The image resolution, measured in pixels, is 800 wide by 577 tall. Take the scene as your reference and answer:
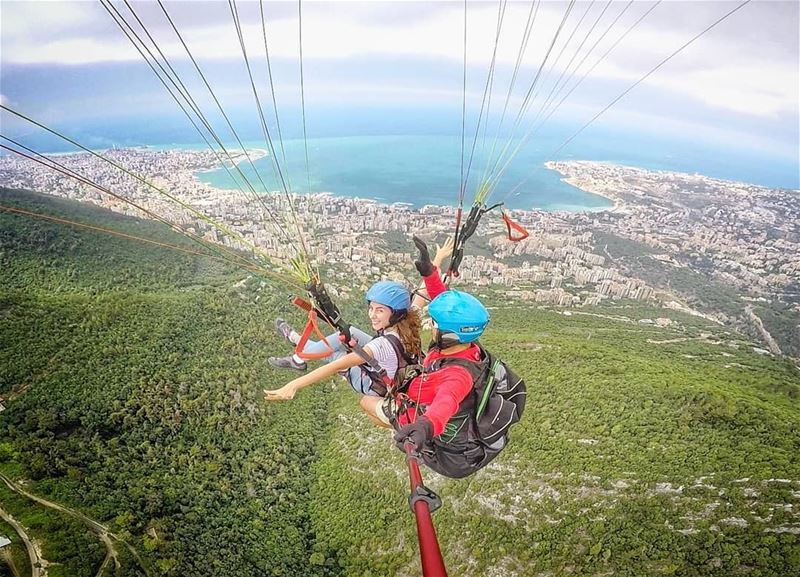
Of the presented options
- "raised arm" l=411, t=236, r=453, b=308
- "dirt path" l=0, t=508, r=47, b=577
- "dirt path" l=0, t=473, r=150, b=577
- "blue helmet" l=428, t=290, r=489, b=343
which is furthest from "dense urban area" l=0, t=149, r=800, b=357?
"blue helmet" l=428, t=290, r=489, b=343

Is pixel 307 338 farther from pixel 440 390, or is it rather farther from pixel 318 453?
pixel 318 453

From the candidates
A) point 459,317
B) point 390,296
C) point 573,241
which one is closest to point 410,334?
point 390,296

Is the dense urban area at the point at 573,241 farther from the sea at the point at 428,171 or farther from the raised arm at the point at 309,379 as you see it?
the raised arm at the point at 309,379

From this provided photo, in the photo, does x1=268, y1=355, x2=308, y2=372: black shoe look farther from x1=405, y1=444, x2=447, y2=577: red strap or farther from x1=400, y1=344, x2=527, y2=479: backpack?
x1=405, y1=444, x2=447, y2=577: red strap

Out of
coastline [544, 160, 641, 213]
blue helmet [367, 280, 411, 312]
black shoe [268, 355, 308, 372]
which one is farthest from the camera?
coastline [544, 160, 641, 213]

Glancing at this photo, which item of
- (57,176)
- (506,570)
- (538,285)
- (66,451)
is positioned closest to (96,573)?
(66,451)

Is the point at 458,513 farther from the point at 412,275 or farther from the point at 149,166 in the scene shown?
the point at 149,166
